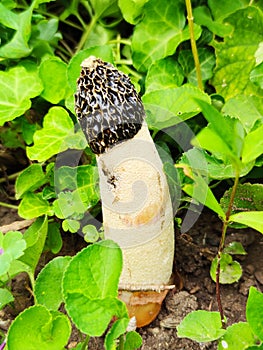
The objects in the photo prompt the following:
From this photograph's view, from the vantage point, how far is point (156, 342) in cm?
135

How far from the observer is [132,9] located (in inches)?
66.1

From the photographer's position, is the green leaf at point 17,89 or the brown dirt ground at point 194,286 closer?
the brown dirt ground at point 194,286

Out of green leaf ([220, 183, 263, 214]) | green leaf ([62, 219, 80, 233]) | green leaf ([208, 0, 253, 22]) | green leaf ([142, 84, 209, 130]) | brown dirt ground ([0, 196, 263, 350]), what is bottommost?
brown dirt ground ([0, 196, 263, 350])

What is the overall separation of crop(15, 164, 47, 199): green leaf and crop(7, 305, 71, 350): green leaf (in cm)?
51

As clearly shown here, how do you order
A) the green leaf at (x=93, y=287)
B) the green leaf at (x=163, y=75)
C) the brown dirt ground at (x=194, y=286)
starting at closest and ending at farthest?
the green leaf at (x=93, y=287), the brown dirt ground at (x=194, y=286), the green leaf at (x=163, y=75)

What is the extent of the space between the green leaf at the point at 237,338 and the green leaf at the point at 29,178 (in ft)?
2.05

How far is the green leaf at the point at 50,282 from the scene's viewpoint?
1.19 m

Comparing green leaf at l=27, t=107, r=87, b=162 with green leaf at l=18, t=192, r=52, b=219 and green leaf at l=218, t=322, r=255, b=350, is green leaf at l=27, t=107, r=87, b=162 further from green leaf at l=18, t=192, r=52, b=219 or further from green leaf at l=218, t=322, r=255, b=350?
green leaf at l=218, t=322, r=255, b=350

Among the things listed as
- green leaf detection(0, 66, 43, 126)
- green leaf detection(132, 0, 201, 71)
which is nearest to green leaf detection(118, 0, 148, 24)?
green leaf detection(132, 0, 201, 71)

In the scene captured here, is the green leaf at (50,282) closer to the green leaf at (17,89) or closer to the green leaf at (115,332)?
the green leaf at (115,332)

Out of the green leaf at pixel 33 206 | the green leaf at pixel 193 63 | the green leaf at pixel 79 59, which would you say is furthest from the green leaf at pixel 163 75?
the green leaf at pixel 33 206

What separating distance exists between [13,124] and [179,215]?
54 centimetres

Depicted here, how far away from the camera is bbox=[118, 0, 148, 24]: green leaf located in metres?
1.65

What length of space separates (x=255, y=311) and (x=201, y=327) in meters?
0.12
